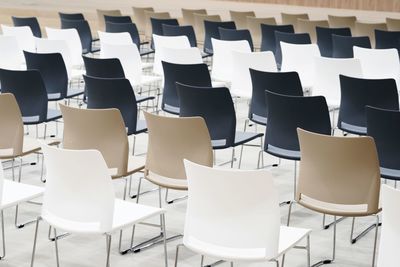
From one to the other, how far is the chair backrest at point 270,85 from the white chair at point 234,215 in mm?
3359

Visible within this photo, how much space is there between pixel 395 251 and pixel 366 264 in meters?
1.56

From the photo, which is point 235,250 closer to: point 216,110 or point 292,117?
point 292,117

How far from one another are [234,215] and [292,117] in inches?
90.2

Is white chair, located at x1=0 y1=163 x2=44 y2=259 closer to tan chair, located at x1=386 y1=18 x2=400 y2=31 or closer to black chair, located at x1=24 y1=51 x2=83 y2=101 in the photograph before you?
black chair, located at x1=24 y1=51 x2=83 y2=101

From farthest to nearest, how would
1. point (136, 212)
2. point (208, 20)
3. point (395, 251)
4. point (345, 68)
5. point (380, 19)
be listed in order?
point (380, 19)
point (208, 20)
point (345, 68)
point (136, 212)
point (395, 251)

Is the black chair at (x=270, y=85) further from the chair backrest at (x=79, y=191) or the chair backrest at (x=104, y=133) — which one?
the chair backrest at (x=79, y=191)

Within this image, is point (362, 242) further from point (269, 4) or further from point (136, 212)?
point (269, 4)

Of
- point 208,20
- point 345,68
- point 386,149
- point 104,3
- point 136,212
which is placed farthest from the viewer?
point 104,3

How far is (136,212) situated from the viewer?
5.57m

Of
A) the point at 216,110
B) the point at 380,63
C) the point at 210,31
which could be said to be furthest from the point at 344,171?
the point at 210,31

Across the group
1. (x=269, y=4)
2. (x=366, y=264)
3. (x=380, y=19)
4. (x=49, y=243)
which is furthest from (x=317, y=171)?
(x=269, y=4)

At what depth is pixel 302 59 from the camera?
1032 centimetres

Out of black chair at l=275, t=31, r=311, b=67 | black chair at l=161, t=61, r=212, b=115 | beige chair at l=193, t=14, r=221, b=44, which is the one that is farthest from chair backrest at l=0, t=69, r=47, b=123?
beige chair at l=193, t=14, r=221, b=44

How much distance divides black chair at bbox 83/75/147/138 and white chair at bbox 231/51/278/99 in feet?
6.57
